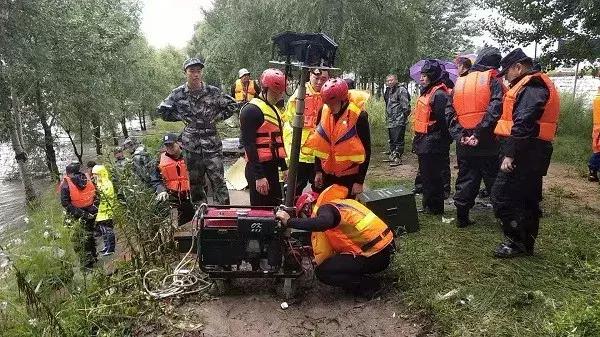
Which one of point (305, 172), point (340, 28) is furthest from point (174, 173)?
point (340, 28)

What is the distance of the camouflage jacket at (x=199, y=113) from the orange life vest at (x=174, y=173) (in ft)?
1.50

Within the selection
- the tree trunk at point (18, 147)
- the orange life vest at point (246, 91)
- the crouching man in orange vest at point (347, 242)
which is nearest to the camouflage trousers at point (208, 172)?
the crouching man in orange vest at point (347, 242)

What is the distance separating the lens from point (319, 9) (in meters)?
10.3

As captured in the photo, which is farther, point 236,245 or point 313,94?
point 313,94

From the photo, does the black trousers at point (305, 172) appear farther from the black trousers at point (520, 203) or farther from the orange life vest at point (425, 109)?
the black trousers at point (520, 203)

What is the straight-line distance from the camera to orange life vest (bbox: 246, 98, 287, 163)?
446cm

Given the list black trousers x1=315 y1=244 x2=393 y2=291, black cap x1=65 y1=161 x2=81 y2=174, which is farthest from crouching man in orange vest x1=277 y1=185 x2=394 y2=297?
black cap x1=65 y1=161 x2=81 y2=174

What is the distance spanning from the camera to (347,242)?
3682 millimetres

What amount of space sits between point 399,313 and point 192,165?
10.8 feet

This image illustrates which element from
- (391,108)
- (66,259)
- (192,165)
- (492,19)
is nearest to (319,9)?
(391,108)

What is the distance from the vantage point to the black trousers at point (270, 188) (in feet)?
15.1

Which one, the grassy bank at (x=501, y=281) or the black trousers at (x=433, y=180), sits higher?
the black trousers at (x=433, y=180)

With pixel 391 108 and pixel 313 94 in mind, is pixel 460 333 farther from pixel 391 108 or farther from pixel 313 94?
pixel 391 108

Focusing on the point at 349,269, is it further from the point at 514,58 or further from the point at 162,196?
the point at 162,196
